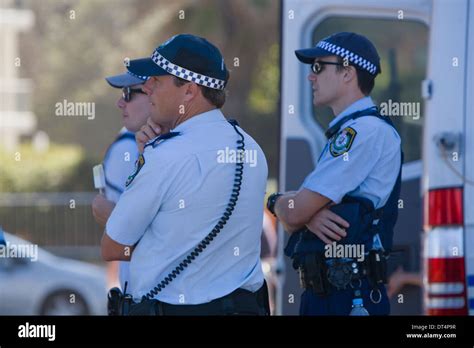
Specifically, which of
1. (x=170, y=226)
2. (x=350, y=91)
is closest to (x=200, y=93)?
(x=170, y=226)

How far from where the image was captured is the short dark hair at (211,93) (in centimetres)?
378

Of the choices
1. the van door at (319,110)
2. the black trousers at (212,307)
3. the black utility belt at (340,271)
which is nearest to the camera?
the black trousers at (212,307)

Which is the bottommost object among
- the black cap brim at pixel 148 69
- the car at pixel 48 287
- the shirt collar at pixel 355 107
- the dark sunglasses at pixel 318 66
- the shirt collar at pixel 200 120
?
the car at pixel 48 287

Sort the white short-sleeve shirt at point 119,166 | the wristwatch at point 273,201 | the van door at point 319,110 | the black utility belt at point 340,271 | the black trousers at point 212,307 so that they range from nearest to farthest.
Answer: the black trousers at point 212,307 < the black utility belt at point 340,271 < the wristwatch at point 273,201 < the white short-sleeve shirt at point 119,166 < the van door at point 319,110

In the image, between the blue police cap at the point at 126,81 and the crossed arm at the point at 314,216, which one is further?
the blue police cap at the point at 126,81

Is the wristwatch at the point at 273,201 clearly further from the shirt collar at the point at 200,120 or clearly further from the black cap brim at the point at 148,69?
the black cap brim at the point at 148,69

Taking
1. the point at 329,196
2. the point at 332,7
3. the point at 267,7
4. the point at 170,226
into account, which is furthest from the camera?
the point at 267,7

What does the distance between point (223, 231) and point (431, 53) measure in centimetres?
148

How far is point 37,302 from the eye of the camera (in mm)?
8992

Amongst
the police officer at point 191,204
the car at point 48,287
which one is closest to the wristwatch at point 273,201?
the police officer at point 191,204

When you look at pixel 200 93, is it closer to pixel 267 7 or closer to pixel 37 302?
pixel 37 302

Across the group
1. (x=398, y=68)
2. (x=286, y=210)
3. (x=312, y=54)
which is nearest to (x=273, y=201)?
(x=286, y=210)

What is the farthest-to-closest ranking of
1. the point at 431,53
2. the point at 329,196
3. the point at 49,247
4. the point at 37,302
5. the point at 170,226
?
1. the point at 49,247
2. the point at 37,302
3. the point at 431,53
4. the point at 329,196
5. the point at 170,226

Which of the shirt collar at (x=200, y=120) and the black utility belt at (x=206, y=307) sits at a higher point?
the shirt collar at (x=200, y=120)
